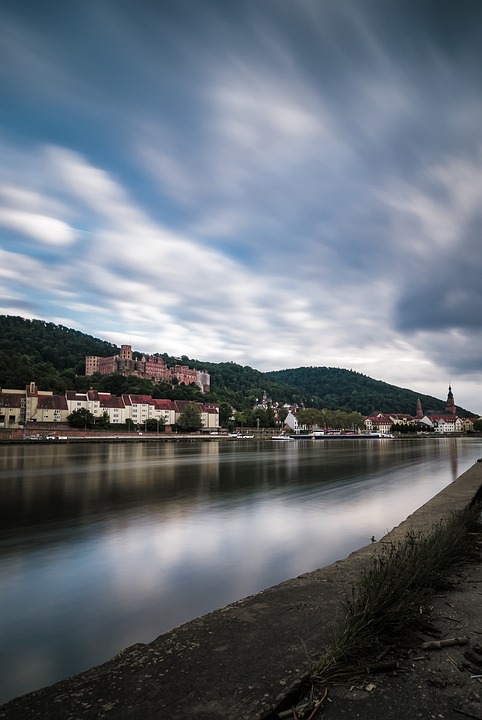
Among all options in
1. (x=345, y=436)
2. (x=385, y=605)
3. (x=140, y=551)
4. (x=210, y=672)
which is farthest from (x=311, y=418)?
(x=210, y=672)

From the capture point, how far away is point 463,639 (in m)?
4.01

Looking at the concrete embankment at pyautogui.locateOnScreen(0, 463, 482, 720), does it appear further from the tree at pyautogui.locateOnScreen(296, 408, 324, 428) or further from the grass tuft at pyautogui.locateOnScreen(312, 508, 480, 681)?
the tree at pyautogui.locateOnScreen(296, 408, 324, 428)

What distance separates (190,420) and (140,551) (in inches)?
4748

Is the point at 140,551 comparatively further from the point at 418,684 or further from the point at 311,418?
the point at 311,418

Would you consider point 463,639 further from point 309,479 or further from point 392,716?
point 309,479

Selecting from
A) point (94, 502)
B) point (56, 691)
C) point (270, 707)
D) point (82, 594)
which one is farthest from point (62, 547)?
point (270, 707)

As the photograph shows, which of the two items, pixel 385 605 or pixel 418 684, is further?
pixel 385 605

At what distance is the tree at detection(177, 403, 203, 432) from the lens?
130500mm

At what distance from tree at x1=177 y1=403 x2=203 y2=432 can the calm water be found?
4202 inches

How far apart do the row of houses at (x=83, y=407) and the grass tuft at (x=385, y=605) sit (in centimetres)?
11098

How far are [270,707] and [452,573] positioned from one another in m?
4.02

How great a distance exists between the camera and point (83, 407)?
120m

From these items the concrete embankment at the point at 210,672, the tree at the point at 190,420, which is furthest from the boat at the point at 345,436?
the concrete embankment at the point at 210,672

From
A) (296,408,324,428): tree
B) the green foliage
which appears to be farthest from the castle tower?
(296,408,324,428): tree
